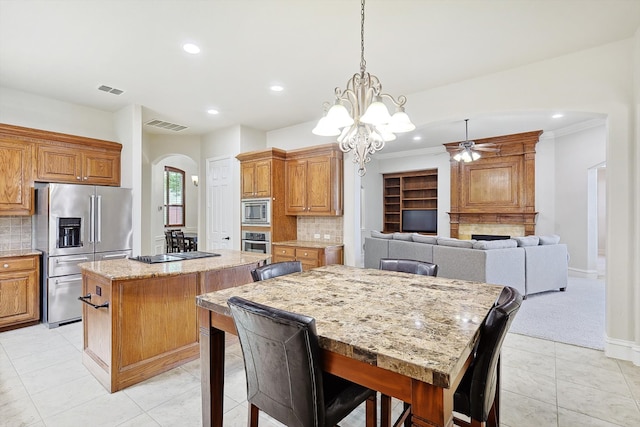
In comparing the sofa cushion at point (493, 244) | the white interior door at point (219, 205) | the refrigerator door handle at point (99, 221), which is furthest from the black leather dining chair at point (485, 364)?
the white interior door at point (219, 205)

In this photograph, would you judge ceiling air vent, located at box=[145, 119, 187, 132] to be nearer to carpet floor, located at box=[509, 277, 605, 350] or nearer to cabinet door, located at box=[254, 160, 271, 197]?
cabinet door, located at box=[254, 160, 271, 197]

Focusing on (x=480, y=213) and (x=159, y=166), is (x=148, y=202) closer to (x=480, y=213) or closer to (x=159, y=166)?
(x=159, y=166)

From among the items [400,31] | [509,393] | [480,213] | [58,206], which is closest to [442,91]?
[400,31]

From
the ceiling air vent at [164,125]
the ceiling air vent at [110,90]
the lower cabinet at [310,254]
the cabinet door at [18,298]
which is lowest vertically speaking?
the cabinet door at [18,298]

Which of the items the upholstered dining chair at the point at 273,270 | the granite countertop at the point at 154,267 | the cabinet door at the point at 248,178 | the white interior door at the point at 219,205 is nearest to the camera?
the upholstered dining chair at the point at 273,270

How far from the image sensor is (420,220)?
8680 millimetres

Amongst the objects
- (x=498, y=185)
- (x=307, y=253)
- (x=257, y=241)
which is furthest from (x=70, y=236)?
(x=498, y=185)

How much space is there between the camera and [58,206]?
12.0 ft

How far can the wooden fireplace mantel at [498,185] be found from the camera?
22.1 ft

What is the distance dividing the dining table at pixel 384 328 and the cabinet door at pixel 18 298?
3.37 m

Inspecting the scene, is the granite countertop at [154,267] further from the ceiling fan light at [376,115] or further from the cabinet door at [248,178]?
the cabinet door at [248,178]

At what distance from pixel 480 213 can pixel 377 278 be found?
6.16 meters

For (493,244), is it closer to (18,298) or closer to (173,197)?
(18,298)

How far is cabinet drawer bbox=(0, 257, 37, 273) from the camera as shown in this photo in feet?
11.4
